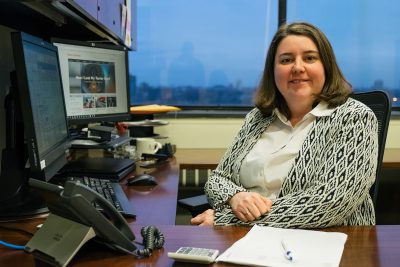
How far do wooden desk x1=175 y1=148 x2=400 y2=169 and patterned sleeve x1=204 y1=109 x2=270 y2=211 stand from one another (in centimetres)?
62

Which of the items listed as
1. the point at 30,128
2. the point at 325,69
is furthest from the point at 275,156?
the point at 30,128

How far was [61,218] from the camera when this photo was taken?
95 cm

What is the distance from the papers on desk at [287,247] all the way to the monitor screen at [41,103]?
1.81 ft

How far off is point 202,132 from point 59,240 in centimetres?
216

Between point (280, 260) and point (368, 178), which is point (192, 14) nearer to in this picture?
point (368, 178)

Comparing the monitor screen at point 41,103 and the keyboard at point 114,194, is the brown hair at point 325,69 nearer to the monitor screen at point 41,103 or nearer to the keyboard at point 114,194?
the keyboard at point 114,194

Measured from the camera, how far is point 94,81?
2.13 metres

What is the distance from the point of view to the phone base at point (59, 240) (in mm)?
882

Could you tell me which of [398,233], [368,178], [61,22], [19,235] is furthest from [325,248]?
[61,22]

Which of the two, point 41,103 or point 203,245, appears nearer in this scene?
point 203,245

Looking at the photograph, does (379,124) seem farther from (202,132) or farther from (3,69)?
(202,132)

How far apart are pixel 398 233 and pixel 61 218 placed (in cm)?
79

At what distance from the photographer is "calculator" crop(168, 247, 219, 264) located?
34.7 inches

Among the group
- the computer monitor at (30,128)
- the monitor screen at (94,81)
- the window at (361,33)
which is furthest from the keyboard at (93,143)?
the window at (361,33)
